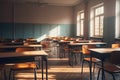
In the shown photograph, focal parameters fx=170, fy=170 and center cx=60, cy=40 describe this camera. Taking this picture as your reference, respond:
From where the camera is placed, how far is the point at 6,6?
13.0 metres

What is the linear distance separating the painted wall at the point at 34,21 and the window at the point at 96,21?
154 inches

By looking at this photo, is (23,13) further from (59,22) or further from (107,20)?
(107,20)

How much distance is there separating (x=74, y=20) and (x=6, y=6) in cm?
547

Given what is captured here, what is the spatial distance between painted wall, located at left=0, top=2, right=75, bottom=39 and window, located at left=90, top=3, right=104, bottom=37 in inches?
154

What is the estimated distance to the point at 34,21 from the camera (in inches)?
530

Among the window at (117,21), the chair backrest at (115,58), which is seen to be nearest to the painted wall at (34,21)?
the window at (117,21)

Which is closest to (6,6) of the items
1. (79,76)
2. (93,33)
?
(93,33)

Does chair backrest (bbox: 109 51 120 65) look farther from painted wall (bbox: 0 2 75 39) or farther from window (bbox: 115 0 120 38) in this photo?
painted wall (bbox: 0 2 75 39)

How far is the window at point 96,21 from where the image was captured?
918cm

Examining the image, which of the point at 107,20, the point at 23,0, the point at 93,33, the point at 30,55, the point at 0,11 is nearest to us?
the point at 30,55

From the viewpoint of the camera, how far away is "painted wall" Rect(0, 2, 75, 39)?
1305 centimetres

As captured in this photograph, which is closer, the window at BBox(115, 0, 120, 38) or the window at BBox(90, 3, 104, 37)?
the window at BBox(115, 0, 120, 38)

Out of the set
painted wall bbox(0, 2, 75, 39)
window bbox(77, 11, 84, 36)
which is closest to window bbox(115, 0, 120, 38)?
window bbox(77, 11, 84, 36)

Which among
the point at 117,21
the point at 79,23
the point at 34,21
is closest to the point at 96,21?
the point at 117,21
